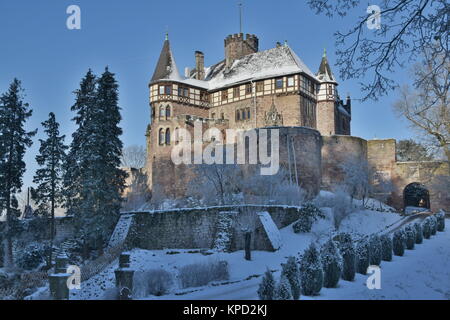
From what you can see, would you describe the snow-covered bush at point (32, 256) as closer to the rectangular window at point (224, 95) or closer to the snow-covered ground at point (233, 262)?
the snow-covered ground at point (233, 262)

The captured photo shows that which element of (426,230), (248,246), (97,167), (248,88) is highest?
(248,88)

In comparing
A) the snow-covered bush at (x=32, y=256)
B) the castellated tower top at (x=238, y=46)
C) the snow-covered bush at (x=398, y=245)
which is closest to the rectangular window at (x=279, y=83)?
the castellated tower top at (x=238, y=46)

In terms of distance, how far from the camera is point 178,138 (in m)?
48.6

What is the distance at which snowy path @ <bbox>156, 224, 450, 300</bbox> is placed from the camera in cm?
1284

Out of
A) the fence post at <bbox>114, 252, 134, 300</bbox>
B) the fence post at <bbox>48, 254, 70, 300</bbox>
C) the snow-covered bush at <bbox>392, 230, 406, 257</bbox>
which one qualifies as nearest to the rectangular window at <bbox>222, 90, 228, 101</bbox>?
the snow-covered bush at <bbox>392, 230, 406, 257</bbox>

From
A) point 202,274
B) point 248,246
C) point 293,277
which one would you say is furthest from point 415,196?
point 293,277

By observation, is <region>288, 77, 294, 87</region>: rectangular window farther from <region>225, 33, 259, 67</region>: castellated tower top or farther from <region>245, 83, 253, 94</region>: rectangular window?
<region>225, 33, 259, 67</region>: castellated tower top

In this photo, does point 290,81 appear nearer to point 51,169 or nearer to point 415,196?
point 415,196

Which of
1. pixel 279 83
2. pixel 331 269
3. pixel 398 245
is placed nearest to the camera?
pixel 331 269

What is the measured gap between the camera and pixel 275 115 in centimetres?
4659

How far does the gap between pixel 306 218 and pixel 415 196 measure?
916 inches

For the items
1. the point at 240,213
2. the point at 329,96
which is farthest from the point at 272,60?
the point at 240,213

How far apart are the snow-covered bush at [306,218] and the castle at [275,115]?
1295 cm

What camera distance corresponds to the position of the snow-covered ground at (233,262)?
17.5 metres
